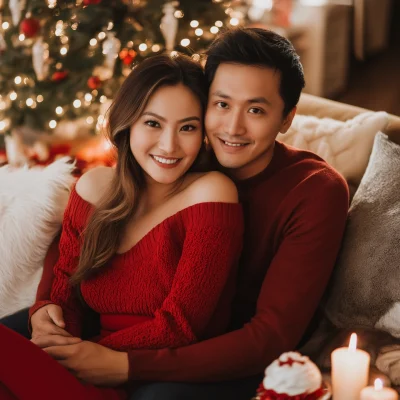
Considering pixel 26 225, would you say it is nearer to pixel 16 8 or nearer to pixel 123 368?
pixel 123 368

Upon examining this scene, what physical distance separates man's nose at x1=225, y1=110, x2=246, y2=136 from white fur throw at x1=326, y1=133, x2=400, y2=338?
0.36m

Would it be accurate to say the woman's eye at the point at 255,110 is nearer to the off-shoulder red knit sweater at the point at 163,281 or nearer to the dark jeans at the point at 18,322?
the off-shoulder red knit sweater at the point at 163,281

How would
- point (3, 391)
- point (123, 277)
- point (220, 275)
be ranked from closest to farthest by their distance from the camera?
point (3, 391) → point (220, 275) → point (123, 277)

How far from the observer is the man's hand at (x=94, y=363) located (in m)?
1.37

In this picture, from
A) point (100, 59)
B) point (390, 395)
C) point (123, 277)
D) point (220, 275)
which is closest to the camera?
point (390, 395)

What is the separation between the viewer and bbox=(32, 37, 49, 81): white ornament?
3025 mm

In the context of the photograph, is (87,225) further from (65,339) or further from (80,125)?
(80,125)

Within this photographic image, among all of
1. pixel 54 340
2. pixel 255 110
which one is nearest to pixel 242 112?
pixel 255 110

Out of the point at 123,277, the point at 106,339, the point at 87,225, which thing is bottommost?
the point at 106,339

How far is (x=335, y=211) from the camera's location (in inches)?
57.9

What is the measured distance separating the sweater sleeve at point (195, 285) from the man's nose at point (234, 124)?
0.18 metres

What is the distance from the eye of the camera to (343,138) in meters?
1.79

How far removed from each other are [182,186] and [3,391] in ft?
2.11

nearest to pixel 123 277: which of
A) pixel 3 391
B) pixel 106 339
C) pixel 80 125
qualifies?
pixel 106 339
